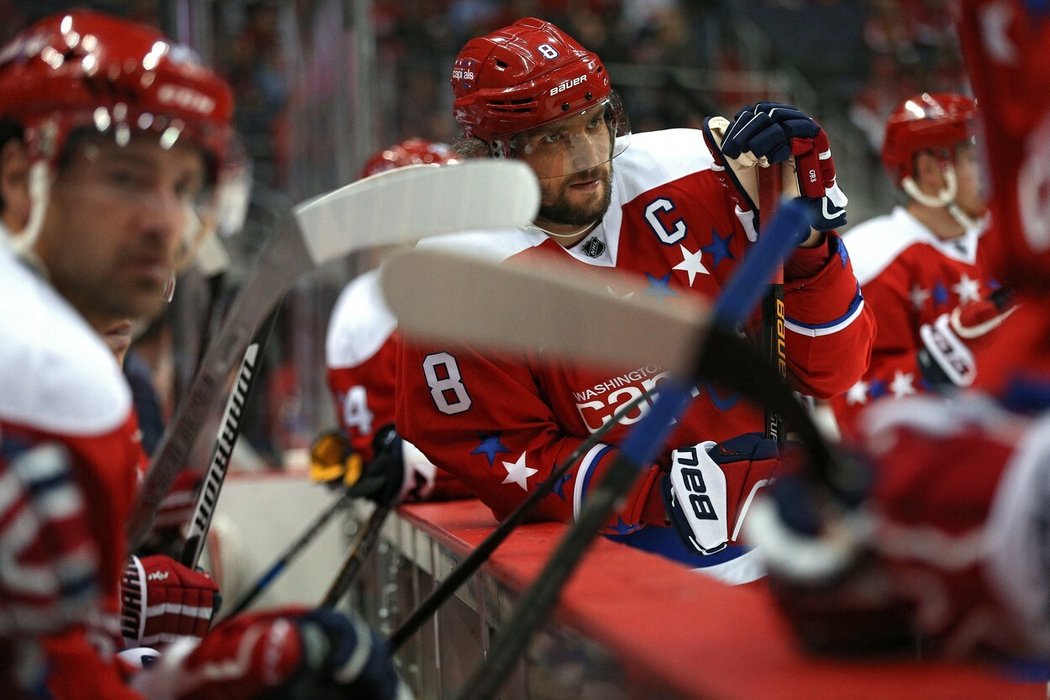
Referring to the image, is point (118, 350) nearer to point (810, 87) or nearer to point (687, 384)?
point (687, 384)

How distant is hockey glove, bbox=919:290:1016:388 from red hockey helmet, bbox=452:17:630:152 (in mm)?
1345

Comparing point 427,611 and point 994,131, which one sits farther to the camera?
point 427,611

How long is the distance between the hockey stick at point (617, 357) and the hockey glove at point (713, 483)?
0.70m

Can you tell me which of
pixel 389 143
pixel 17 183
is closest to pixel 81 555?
pixel 17 183

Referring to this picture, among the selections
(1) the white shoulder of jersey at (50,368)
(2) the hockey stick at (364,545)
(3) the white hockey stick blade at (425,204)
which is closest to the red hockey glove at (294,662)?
(1) the white shoulder of jersey at (50,368)

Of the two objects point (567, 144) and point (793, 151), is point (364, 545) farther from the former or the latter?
point (793, 151)

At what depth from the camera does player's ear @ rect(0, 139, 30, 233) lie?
41.6 inches

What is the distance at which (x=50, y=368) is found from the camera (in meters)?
0.94

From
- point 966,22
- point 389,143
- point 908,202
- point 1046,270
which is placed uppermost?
point 966,22

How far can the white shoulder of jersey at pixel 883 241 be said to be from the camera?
3131 millimetres

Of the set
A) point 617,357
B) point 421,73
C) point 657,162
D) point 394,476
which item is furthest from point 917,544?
point 421,73

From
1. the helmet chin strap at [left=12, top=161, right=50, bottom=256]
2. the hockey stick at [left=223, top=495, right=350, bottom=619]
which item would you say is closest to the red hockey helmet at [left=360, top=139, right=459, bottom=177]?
the hockey stick at [left=223, top=495, right=350, bottom=619]

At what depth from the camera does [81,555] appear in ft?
3.08

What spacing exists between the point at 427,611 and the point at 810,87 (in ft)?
Result: 21.0
